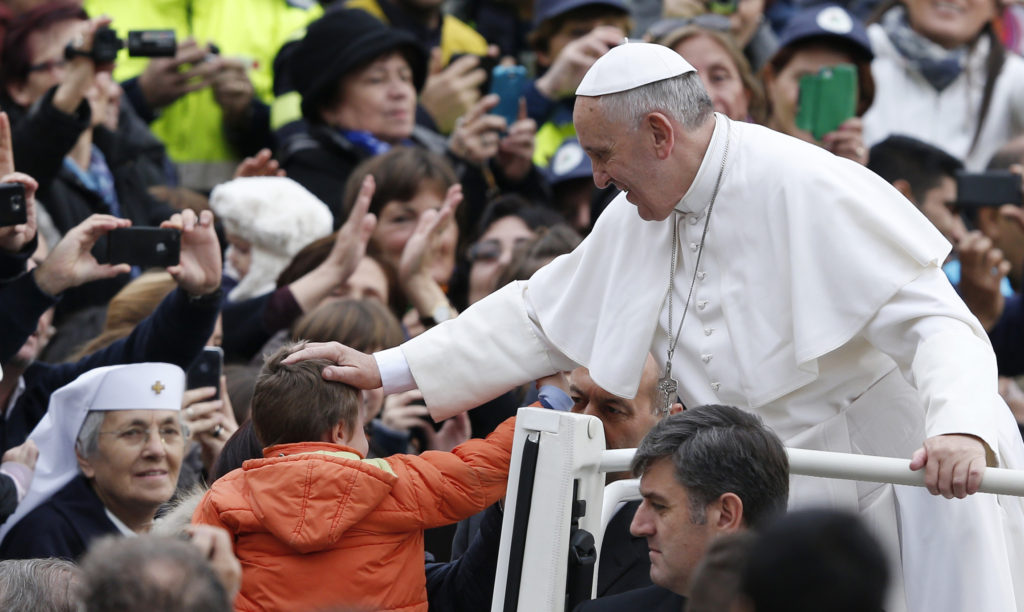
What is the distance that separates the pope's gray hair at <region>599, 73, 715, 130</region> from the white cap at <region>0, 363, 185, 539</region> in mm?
1777

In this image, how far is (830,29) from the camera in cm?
753

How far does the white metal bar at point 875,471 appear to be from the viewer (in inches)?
121

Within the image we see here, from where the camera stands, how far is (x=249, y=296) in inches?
256

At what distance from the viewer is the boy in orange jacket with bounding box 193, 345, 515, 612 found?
11.4 ft

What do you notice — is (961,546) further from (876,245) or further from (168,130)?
(168,130)

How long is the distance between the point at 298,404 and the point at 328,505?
0.29 metres

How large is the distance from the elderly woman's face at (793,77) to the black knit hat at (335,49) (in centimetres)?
181

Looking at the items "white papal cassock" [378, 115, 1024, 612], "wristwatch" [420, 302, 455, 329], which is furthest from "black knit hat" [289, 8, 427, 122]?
"white papal cassock" [378, 115, 1024, 612]

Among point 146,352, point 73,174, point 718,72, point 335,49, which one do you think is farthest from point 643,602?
point 335,49

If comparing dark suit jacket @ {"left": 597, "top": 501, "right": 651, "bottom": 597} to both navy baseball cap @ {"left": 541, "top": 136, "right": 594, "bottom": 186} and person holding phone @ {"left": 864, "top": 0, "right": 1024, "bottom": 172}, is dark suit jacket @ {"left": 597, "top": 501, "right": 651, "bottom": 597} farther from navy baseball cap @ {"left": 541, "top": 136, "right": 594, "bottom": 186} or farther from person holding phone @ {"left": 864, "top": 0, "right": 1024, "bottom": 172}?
person holding phone @ {"left": 864, "top": 0, "right": 1024, "bottom": 172}

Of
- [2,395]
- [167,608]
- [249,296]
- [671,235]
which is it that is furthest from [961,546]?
[249,296]

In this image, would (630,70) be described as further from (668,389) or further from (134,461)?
(134,461)

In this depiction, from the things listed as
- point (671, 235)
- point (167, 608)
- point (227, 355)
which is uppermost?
point (671, 235)

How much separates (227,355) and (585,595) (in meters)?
3.09
